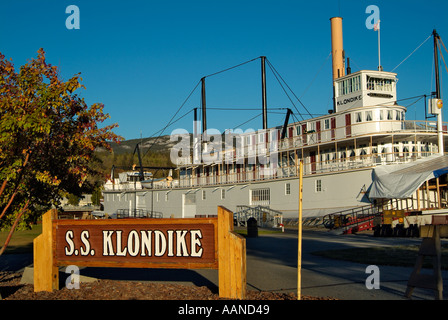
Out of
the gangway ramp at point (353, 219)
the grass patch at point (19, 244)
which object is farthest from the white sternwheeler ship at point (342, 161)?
the grass patch at point (19, 244)

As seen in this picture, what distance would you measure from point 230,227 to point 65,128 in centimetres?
488

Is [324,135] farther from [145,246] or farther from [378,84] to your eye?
[145,246]

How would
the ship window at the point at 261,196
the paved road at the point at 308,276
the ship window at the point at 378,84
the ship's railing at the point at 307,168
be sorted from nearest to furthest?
the paved road at the point at 308,276 → the ship's railing at the point at 307,168 → the ship window at the point at 378,84 → the ship window at the point at 261,196

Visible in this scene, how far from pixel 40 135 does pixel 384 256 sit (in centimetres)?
1154

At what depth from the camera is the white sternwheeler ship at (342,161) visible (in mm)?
36625

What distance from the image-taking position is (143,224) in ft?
33.1

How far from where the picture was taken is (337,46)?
5484cm

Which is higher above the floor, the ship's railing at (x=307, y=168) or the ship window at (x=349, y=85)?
the ship window at (x=349, y=85)

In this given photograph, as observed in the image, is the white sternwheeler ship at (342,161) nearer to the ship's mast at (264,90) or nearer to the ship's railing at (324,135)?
the ship's railing at (324,135)

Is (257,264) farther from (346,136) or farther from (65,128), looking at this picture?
(346,136)

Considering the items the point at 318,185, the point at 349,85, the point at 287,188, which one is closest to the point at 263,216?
the point at 287,188

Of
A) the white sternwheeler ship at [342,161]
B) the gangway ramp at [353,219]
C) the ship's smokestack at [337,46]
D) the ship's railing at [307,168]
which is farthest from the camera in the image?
the ship's smokestack at [337,46]

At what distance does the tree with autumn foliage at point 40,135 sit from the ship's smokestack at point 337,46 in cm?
4517

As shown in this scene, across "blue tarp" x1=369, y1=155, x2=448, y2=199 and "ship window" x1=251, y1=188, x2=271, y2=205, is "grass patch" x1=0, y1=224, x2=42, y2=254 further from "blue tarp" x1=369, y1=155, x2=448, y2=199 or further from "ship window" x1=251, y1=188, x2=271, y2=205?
"blue tarp" x1=369, y1=155, x2=448, y2=199
